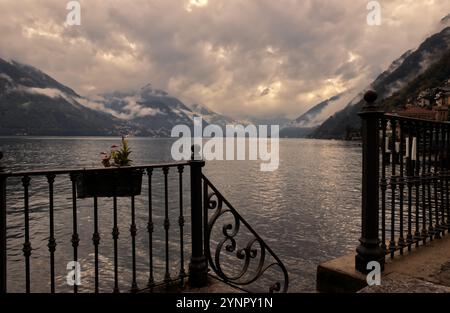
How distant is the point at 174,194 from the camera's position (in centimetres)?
3372

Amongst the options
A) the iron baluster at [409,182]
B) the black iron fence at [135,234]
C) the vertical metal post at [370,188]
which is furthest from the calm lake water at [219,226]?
the iron baluster at [409,182]

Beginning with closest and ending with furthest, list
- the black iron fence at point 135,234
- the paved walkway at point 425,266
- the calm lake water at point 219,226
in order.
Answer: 1. the black iron fence at point 135,234
2. the paved walkway at point 425,266
3. the calm lake water at point 219,226

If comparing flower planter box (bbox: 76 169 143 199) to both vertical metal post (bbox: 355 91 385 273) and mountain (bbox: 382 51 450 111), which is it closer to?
vertical metal post (bbox: 355 91 385 273)

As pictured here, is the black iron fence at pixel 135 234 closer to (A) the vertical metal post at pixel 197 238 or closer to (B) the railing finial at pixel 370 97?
(A) the vertical metal post at pixel 197 238

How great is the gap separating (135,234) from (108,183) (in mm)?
828

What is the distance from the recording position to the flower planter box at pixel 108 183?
12.1 feet

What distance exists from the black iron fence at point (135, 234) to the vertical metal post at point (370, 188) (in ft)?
4.18

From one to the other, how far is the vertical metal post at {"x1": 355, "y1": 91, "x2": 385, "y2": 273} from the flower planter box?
2903 mm

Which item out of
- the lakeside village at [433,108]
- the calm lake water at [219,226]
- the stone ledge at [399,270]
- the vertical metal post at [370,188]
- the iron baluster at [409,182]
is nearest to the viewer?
the stone ledge at [399,270]

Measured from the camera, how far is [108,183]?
12.4 feet

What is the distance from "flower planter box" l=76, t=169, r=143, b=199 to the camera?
3.67m

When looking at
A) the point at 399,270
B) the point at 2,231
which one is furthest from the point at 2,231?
the point at 399,270

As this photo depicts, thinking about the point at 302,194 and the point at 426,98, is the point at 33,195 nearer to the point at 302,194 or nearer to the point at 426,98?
the point at 302,194

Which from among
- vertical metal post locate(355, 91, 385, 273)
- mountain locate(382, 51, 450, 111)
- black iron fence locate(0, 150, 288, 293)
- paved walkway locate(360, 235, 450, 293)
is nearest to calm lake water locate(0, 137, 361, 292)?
black iron fence locate(0, 150, 288, 293)
